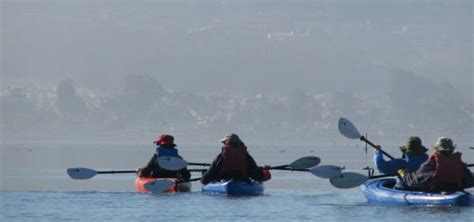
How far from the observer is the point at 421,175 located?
122ft

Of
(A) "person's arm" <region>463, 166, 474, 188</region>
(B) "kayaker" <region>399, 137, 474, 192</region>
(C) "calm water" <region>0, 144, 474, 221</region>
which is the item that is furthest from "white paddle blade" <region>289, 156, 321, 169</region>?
(A) "person's arm" <region>463, 166, 474, 188</region>

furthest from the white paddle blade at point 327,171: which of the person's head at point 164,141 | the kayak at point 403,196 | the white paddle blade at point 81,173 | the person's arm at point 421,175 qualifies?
the white paddle blade at point 81,173

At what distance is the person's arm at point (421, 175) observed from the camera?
36875 mm

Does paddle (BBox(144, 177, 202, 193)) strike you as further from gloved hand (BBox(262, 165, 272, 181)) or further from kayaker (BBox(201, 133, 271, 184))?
gloved hand (BBox(262, 165, 272, 181))

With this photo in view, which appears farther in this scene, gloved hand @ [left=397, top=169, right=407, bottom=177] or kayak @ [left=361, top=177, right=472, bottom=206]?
gloved hand @ [left=397, top=169, right=407, bottom=177]

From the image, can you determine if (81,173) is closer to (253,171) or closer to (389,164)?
(253,171)

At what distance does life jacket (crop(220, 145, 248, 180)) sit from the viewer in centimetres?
4053

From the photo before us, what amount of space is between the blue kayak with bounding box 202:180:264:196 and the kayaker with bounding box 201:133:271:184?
0.15m

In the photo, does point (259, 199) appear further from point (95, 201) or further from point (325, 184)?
point (325, 184)

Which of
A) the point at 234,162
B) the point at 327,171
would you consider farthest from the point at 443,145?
the point at 234,162

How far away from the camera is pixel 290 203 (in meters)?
40.5

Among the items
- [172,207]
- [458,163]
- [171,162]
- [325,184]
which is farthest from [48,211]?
[325,184]

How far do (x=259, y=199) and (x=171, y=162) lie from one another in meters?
2.43

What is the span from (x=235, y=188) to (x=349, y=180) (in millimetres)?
2365
